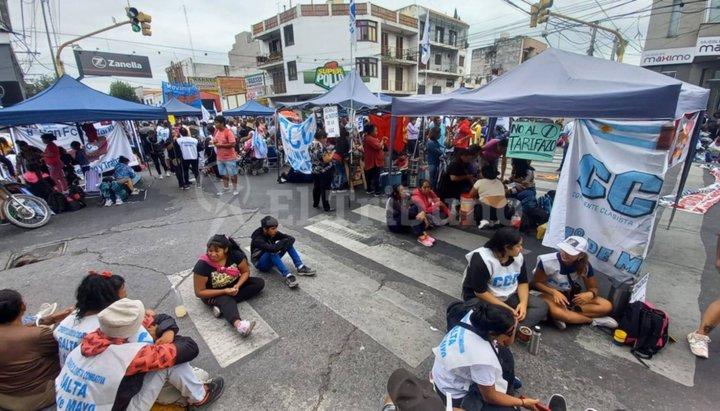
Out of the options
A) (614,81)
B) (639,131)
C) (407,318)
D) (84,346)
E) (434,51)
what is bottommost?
(407,318)

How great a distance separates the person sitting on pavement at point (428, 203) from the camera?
5706 millimetres

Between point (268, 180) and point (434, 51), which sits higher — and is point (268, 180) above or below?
below

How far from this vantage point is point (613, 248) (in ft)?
11.3

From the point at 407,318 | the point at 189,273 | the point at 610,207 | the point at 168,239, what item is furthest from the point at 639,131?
the point at 168,239

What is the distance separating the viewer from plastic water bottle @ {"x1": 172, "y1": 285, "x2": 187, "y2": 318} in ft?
11.9

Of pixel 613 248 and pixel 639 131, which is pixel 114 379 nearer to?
pixel 613 248

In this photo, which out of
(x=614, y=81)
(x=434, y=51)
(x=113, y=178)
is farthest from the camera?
(x=434, y=51)

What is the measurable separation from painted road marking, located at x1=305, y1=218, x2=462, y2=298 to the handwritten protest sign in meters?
2.47

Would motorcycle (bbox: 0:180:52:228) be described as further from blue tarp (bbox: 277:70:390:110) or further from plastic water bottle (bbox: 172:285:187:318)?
blue tarp (bbox: 277:70:390:110)

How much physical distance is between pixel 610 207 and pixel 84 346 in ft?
15.5

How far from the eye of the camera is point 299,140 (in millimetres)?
9344

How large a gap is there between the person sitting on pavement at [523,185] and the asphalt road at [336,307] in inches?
35.5

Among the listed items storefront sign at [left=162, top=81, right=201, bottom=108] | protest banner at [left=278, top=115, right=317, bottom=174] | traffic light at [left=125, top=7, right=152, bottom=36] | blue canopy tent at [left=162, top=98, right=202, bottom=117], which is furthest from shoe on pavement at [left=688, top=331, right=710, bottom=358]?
storefront sign at [left=162, top=81, right=201, bottom=108]

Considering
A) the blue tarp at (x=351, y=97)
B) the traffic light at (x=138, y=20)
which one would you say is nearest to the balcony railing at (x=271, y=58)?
the traffic light at (x=138, y=20)
